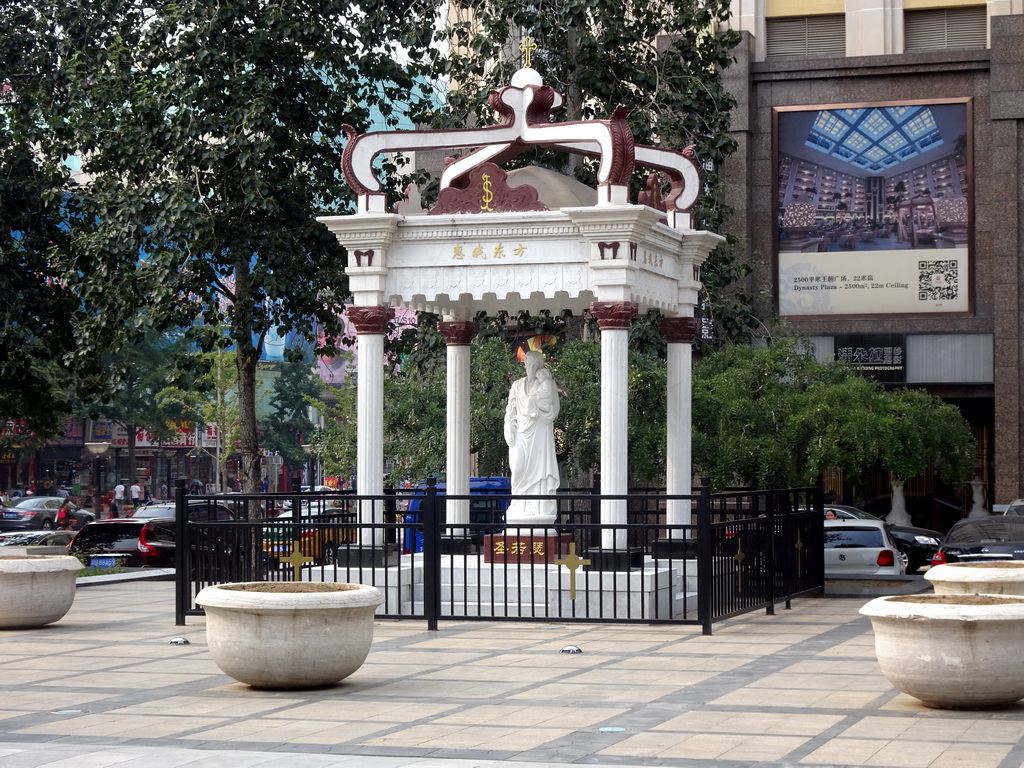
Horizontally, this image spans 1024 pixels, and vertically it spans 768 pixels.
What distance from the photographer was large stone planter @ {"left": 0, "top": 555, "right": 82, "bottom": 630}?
1561 centimetres

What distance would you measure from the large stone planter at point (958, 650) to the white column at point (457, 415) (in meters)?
9.68

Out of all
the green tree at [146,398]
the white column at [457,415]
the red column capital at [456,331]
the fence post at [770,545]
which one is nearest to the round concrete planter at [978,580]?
the fence post at [770,545]

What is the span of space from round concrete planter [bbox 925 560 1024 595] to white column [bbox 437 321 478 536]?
23.6 feet

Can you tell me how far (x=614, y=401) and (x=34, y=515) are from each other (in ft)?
114

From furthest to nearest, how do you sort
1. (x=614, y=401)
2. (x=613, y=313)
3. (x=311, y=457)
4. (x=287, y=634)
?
(x=311, y=457) < (x=614, y=401) < (x=613, y=313) < (x=287, y=634)

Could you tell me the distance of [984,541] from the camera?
2058cm

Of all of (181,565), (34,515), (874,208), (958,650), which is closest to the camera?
(958,650)

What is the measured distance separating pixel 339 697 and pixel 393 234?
7.55 m

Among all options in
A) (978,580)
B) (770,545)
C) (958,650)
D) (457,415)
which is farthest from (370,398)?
(958,650)

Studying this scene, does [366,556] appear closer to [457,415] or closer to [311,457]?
[457,415]

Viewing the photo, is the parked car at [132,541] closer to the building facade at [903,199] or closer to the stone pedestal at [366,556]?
the stone pedestal at [366,556]

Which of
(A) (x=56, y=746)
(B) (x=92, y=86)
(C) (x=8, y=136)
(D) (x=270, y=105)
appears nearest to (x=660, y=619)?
(A) (x=56, y=746)

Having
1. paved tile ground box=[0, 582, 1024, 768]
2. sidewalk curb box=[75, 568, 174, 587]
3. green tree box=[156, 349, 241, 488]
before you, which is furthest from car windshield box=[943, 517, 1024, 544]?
green tree box=[156, 349, 241, 488]

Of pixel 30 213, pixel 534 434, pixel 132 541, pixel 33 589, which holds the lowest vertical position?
pixel 132 541
